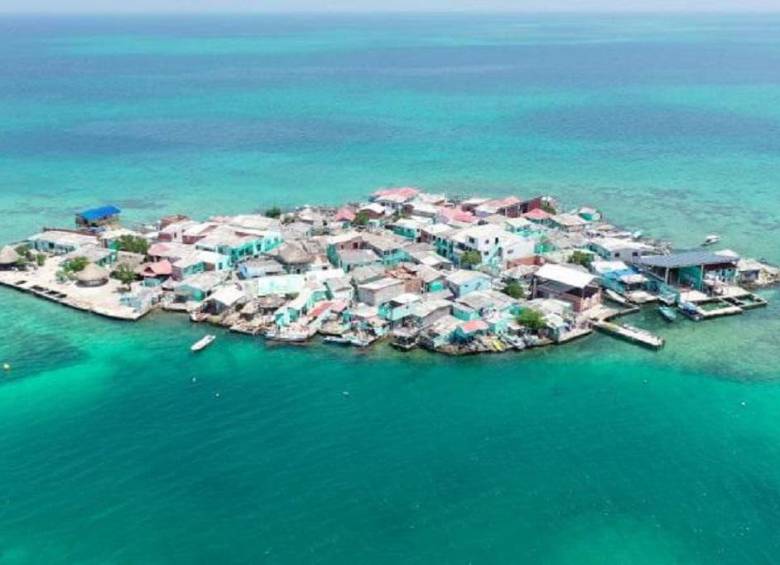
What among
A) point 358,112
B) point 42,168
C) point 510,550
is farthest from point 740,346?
point 358,112

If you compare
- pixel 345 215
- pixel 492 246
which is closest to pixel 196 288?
pixel 345 215

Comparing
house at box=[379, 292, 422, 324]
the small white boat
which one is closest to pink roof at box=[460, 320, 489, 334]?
house at box=[379, 292, 422, 324]

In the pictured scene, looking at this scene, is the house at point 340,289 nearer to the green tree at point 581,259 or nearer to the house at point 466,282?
the house at point 466,282

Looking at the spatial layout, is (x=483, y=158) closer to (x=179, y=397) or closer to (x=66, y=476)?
(x=179, y=397)

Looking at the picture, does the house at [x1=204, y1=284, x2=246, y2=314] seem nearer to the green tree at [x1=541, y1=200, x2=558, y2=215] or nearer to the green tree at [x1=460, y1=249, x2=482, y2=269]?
the green tree at [x1=460, y1=249, x2=482, y2=269]

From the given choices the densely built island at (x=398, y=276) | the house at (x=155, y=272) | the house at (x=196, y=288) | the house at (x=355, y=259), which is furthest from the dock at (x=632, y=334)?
the house at (x=155, y=272)
